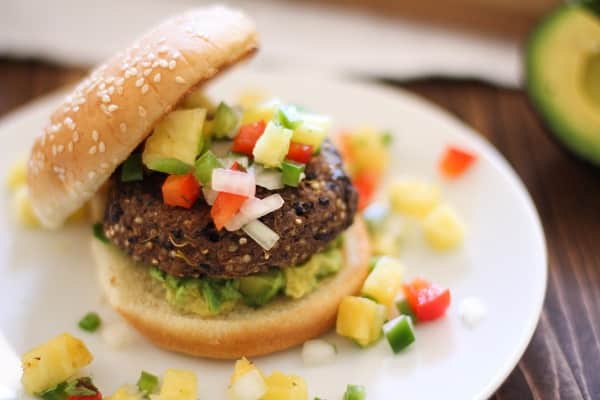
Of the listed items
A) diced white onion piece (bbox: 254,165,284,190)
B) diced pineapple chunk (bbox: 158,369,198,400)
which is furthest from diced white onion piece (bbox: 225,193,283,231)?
diced pineapple chunk (bbox: 158,369,198,400)

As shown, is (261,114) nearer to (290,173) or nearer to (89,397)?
(290,173)

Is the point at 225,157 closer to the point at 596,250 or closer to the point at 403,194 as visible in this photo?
the point at 403,194

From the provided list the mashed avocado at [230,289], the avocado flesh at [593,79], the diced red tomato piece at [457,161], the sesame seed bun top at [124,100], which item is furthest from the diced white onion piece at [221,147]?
the avocado flesh at [593,79]

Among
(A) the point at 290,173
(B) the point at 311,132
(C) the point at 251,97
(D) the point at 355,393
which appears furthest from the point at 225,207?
(C) the point at 251,97

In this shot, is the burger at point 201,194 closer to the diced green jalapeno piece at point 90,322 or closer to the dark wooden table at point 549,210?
the diced green jalapeno piece at point 90,322

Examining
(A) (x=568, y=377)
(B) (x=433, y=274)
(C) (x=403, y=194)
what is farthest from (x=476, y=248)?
(A) (x=568, y=377)
